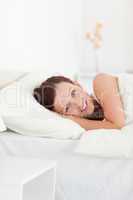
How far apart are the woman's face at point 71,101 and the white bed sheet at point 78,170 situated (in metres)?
0.29

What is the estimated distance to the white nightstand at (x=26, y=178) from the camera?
53.0 inches

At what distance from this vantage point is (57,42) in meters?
3.37

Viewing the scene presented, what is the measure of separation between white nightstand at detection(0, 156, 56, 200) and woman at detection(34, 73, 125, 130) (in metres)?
0.42

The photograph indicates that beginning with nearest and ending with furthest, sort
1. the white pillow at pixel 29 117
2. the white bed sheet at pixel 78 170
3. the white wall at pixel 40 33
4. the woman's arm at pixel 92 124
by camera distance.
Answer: the white bed sheet at pixel 78 170 → the white pillow at pixel 29 117 → the woman's arm at pixel 92 124 → the white wall at pixel 40 33

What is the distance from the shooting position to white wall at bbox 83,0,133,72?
376cm

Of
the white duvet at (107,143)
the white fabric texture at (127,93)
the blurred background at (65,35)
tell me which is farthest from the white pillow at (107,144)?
the blurred background at (65,35)

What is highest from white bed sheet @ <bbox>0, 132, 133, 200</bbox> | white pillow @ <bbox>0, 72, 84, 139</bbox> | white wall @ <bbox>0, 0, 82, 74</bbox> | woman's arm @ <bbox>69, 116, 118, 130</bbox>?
white wall @ <bbox>0, 0, 82, 74</bbox>

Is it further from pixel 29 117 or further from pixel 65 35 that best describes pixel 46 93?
pixel 65 35

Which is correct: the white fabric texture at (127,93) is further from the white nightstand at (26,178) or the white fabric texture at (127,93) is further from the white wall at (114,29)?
the white wall at (114,29)

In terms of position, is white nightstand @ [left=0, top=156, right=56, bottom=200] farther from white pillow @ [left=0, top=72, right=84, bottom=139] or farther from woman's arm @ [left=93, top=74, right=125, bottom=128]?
woman's arm @ [left=93, top=74, right=125, bottom=128]

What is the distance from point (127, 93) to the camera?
6.73 ft

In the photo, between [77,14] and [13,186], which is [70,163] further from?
[77,14]

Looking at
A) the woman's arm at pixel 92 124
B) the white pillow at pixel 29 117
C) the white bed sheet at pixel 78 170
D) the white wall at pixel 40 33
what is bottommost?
the white bed sheet at pixel 78 170

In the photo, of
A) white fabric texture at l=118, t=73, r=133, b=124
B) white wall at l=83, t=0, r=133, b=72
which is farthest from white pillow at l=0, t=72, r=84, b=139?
white wall at l=83, t=0, r=133, b=72
